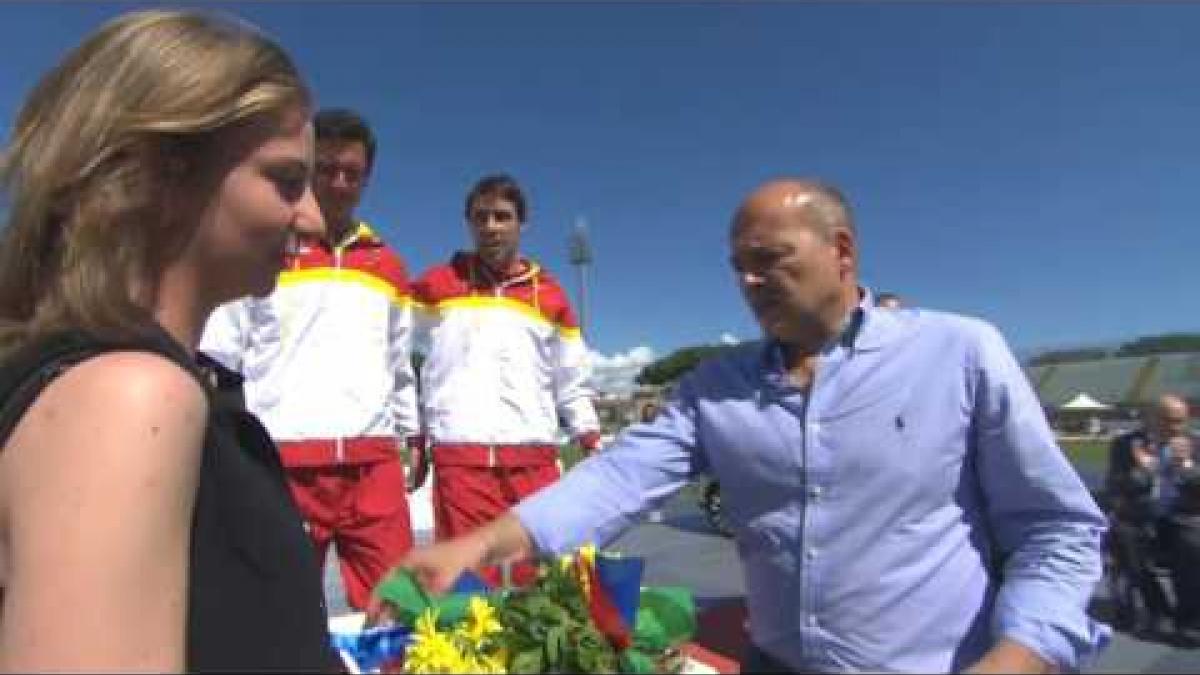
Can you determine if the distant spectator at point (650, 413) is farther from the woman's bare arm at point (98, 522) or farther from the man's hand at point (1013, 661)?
the woman's bare arm at point (98, 522)

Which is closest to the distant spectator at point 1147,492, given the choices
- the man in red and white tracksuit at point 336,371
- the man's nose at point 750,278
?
the man in red and white tracksuit at point 336,371

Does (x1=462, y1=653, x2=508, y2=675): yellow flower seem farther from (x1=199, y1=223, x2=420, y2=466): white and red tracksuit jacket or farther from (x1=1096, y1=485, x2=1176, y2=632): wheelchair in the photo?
(x1=1096, y1=485, x2=1176, y2=632): wheelchair

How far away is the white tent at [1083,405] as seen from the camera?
214 ft

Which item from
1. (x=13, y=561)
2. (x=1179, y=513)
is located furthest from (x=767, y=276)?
(x=1179, y=513)

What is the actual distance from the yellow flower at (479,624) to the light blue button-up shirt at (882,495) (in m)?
0.50

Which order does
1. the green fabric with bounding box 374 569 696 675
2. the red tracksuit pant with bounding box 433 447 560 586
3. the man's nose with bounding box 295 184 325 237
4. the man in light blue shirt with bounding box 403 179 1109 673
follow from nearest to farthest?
1. the man's nose with bounding box 295 184 325 237
2. the green fabric with bounding box 374 569 696 675
3. the man in light blue shirt with bounding box 403 179 1109 673
4. the red tracksuit pant with bounding box 433 447 560 586

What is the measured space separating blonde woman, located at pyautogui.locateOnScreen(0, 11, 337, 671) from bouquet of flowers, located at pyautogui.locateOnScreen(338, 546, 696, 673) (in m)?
0.49

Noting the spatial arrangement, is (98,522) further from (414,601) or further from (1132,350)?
(1132,350)

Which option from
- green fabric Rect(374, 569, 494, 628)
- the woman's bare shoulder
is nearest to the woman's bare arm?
the woman's bare shoulder

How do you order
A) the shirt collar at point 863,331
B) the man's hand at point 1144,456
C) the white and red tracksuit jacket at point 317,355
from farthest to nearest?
the man's hand at point 1144,456
the white and red tracksuit jacket at point 317,355
the shirt collar at point 863,331

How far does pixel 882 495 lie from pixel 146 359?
5.63ft

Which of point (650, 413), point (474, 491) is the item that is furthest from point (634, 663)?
point (474, 491)

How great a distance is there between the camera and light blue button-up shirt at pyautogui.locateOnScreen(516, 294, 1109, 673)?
2207 mm

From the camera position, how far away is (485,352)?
490 cm
